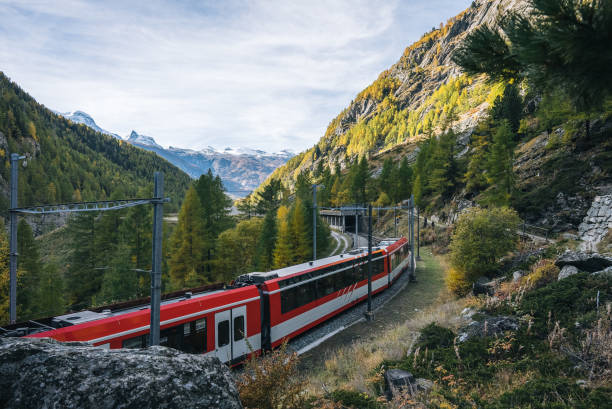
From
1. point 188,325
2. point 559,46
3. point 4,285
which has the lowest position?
point 4,285

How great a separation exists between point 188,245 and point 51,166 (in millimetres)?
131245

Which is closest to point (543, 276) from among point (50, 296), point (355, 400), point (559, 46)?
point (355, 400)

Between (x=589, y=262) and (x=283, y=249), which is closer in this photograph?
(x=589, y=262)

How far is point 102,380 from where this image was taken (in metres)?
2.47

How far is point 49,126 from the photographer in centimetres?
17662

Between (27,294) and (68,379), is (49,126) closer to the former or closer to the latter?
(27,294)

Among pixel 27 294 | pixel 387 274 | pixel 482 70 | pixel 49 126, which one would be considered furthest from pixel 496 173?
pixel 49 126

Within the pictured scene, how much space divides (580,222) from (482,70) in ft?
95.8

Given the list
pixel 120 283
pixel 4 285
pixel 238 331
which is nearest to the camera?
pixel 238 331

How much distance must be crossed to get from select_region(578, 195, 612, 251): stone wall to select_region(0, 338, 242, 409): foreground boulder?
2754 centimetres

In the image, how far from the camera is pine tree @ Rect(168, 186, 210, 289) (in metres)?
34.6

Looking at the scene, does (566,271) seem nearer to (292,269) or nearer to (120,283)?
(292,269)

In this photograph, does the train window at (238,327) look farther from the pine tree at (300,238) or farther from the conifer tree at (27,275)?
the pine tree at (300,238)

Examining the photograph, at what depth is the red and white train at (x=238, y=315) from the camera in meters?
8.75
